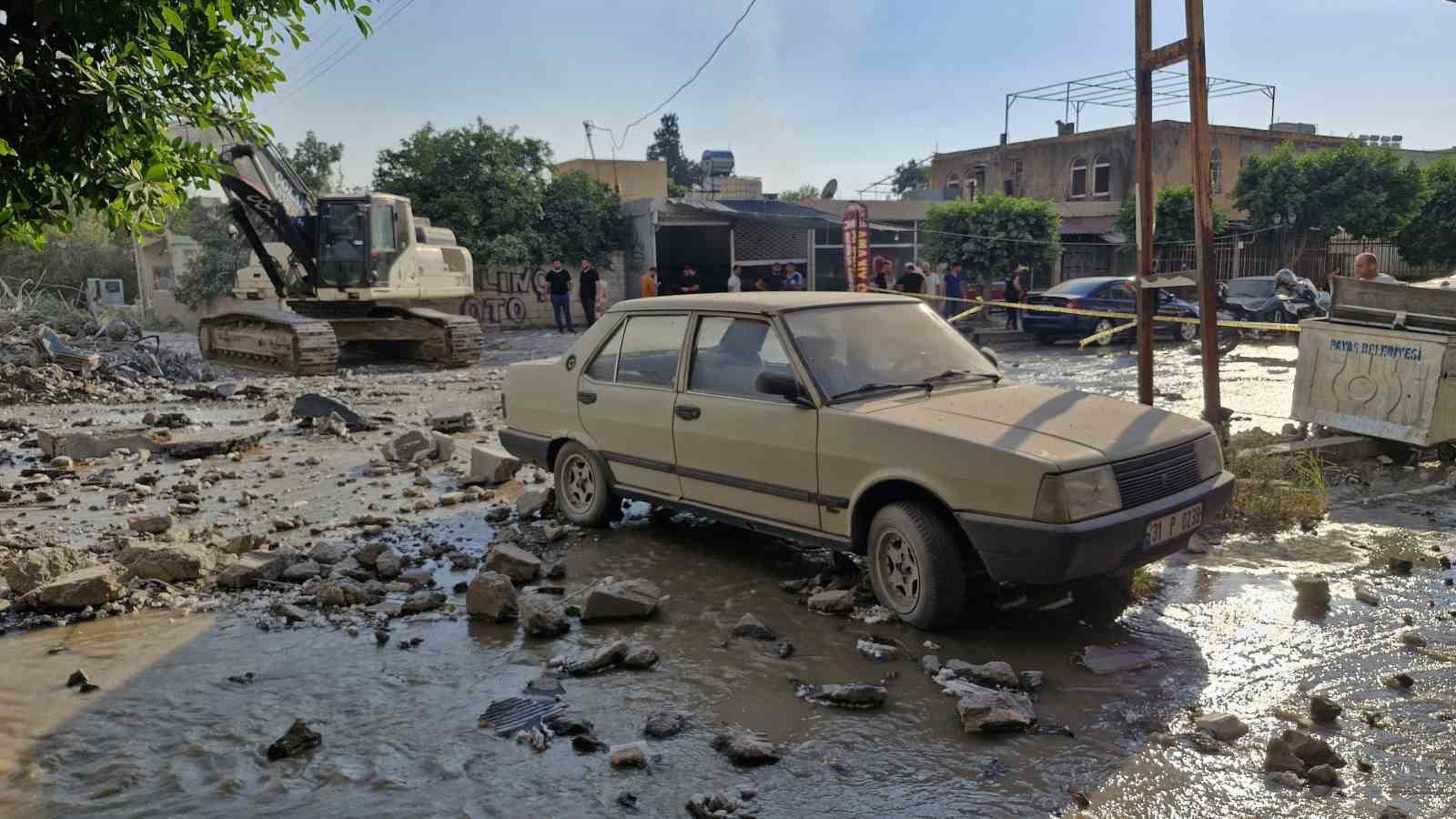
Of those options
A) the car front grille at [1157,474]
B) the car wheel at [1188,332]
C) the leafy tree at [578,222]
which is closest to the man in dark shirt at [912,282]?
the car wheel at [1188,332]

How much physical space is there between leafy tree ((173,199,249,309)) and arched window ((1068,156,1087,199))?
3060cm

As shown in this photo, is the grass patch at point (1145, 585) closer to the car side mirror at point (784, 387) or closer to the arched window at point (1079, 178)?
the car side mirror at point (784, 387)

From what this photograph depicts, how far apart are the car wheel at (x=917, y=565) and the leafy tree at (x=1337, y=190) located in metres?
35.8

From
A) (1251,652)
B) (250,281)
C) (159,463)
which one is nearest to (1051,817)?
(1251,652)

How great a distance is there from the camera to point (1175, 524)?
4.75 m

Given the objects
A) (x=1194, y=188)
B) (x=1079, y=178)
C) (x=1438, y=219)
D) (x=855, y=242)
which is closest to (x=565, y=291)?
(x=855, y=242)

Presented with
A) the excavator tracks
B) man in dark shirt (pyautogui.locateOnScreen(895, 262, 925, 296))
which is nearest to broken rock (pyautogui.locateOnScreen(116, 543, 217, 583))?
the excavator tracks

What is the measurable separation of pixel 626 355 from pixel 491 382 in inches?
393

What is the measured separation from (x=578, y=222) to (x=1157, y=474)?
28.9 metres

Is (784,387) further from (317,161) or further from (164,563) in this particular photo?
(317,161)

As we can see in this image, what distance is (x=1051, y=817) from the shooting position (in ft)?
10.8

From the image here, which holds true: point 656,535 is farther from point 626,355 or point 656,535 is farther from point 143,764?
point 143,764

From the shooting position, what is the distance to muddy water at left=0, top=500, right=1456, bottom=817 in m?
3.48

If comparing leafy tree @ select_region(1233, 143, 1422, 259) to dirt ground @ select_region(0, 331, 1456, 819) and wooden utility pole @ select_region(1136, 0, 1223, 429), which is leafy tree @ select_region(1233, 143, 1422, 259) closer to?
wooden utility pole @ select_region(1136, 0, 1223, 429)
